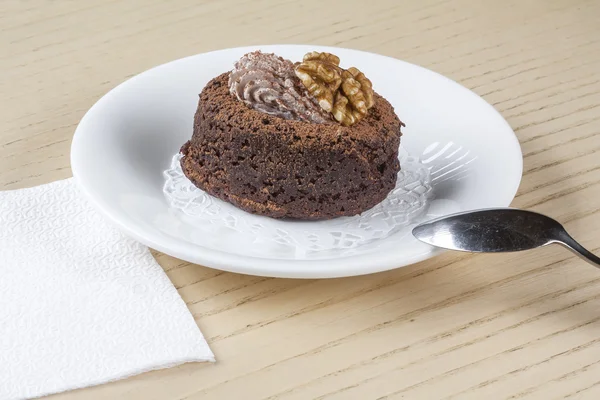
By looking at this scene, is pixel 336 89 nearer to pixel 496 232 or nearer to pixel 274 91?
pixel 274 91

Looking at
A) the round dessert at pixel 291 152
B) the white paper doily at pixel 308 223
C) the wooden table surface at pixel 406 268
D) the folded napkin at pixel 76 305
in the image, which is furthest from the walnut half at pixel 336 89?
the folded napkin at pixel 76 305

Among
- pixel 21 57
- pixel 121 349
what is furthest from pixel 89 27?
pixel 121 349

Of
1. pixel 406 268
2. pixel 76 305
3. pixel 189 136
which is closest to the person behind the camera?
pixel 76 305

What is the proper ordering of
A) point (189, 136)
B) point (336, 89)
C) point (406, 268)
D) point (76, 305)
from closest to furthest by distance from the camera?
point (76, 305) < point (406, 268) < point (336, 89) < point (189, 136)

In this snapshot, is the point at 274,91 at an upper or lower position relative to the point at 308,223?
upper

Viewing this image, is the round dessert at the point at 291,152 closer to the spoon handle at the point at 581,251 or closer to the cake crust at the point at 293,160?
the cake crust at the point at 293,160

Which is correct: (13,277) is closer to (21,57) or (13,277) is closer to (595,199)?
(21,57)

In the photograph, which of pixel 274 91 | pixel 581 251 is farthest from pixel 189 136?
pixel 581 251
